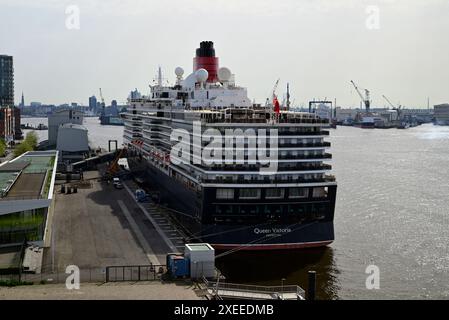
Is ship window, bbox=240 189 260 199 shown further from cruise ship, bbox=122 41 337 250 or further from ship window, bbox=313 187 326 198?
ship window, bbox=313 187 326 198

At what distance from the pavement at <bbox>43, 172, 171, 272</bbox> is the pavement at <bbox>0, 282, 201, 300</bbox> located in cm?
361

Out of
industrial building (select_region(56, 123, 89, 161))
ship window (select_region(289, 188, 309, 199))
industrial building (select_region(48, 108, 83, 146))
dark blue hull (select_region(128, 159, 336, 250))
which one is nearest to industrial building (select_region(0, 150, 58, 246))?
dark blue hull (select_region(128, 159, 336, 250))

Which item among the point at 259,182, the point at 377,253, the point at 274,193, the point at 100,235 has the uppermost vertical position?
the point at 259,182

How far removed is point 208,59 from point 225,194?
78.7 ft

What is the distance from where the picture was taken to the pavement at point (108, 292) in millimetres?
25141

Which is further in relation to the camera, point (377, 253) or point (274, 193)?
point (377, 253)

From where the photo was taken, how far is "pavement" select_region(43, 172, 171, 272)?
105 feet

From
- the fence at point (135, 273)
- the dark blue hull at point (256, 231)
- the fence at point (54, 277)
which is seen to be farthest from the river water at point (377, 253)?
the fence at point (54, 277)

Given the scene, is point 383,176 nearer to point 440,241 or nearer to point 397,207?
point 397,207

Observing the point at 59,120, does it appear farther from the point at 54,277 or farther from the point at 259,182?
the point at 54,277

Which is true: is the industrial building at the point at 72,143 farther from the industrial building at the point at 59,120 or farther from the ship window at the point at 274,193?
the ship window at the point at 274,193

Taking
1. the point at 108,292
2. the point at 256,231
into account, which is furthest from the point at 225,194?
the point at 108,292

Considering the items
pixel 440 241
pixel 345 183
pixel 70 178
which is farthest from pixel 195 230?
pixel 345 183

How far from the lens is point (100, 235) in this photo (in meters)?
37.8
